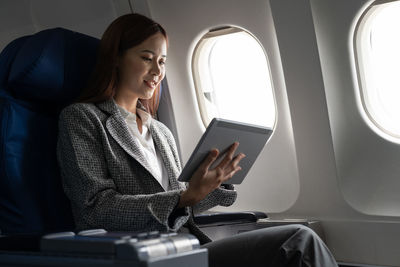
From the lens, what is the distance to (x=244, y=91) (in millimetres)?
3959

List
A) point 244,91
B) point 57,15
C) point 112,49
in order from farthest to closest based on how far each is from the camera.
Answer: point 57,15, point 244,91, point 112,49

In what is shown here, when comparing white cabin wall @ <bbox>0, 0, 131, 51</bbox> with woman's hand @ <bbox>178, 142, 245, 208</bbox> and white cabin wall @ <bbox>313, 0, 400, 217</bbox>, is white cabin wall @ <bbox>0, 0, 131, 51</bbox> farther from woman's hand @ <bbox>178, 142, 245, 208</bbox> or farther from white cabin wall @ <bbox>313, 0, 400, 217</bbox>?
woman's hand @ <bbox>178, 142, 245, 208</bbox>

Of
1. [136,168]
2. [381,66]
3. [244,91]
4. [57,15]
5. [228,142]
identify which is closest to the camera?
[228,142]

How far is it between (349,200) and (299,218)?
34 centimetres

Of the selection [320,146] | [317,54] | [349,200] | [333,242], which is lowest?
[333,242]

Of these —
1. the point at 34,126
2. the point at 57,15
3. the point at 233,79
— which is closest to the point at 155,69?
the point at 34,126

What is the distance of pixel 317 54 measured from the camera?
10.7ft

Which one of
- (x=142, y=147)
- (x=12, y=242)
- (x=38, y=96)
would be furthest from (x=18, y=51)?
(x=12, y=242)

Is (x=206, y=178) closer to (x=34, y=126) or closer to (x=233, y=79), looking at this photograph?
(x=34, y=126)

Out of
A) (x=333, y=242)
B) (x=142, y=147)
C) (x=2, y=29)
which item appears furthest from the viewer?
(x=2, y=29)

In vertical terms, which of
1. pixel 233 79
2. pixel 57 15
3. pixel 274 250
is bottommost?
pixel 274 250

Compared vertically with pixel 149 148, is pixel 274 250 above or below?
below

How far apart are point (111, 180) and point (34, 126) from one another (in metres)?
0.36

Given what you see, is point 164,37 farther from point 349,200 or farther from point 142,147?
point 349,200
